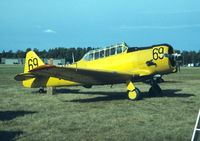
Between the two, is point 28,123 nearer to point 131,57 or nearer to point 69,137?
point 69,137

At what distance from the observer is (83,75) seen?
35.2 ft

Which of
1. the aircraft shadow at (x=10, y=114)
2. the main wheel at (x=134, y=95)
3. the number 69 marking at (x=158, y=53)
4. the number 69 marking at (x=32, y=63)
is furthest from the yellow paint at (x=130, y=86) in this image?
the number 69 marking at (x=32, y=63)

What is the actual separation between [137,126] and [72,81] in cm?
599

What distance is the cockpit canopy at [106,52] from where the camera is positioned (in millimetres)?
11792

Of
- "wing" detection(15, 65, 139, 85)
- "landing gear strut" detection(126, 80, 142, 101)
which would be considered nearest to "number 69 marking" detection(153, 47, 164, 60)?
"wing" detection(15, 65, 139, 85)

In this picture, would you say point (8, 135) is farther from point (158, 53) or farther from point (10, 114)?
point (158, 53)

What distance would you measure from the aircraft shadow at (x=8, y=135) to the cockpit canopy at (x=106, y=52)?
6979 mm

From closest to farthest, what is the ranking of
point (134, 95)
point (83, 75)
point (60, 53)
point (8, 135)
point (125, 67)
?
point (8, 135) < point (134, 95) < point (83, 75) < point (125, 67) < point (60, 53)

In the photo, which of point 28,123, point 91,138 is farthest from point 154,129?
point 28,123

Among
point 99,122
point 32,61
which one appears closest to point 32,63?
point 32,61

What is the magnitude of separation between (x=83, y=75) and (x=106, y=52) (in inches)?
77.2

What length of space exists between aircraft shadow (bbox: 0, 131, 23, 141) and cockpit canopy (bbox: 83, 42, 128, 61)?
22.9 ft

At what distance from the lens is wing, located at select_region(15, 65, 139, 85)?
31.6 feet

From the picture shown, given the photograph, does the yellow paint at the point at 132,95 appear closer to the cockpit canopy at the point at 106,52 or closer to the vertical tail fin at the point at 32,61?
the cockpit canopy at the point at 106,52
